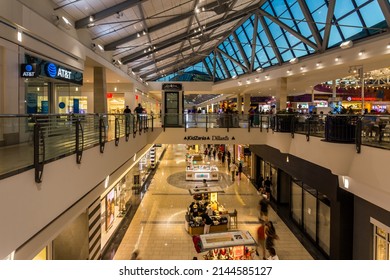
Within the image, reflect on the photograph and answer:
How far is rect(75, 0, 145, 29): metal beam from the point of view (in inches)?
421

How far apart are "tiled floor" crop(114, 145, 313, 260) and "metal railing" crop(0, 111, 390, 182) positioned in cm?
417

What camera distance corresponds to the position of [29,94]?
28.6 feet

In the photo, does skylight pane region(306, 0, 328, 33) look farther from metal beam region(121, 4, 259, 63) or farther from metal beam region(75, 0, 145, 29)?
metal beam region(75, 0, 145, 29)

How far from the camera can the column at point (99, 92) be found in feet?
47.7

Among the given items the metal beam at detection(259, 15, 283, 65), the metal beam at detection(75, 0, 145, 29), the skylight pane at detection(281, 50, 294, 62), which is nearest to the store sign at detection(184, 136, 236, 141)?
the skylight pane at detection(281, 50, 294, 62)

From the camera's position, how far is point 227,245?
357 inches

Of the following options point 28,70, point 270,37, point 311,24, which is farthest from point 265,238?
point 270,37

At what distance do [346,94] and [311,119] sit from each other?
25.3 meters

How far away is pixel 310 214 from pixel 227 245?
4651mm

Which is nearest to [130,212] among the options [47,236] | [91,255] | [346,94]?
[91,255]

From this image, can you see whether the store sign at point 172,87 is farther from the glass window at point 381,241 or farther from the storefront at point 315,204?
the glass window at point 381,241

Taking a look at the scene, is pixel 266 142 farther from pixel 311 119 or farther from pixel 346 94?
pixel 346 94

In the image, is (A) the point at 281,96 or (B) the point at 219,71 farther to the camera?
(B) the point at 219,71

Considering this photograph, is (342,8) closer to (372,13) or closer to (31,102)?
(372,13)
